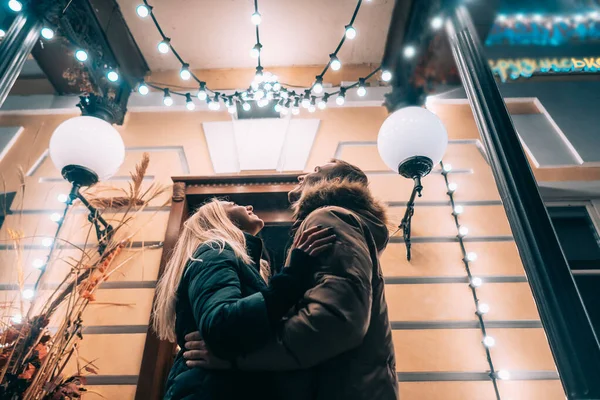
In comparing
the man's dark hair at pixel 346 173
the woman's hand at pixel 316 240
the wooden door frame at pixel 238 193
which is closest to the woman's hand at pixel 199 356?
the woman's hand at pixel 316 240

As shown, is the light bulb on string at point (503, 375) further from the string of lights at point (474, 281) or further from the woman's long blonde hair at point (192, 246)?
the woman's long blonde hair at point (192, 246)

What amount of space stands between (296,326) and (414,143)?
1.54 metres

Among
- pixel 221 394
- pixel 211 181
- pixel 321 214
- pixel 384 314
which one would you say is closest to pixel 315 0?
pixel 211 181

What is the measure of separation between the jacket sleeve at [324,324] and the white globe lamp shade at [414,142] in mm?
1297

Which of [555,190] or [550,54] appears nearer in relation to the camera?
[555,190]

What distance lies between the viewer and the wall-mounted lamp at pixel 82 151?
228cm

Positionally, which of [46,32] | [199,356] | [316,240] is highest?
[46,32]

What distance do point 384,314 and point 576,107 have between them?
139 inches

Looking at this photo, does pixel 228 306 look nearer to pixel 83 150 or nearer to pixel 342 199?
pixel 342 199

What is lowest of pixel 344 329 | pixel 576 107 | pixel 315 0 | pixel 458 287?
pixel 344 329

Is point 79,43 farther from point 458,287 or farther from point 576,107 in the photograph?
point 576,107

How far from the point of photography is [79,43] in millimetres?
3107

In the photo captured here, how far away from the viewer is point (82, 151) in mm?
2281

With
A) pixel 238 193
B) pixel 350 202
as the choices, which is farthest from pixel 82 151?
pixel 350 202
